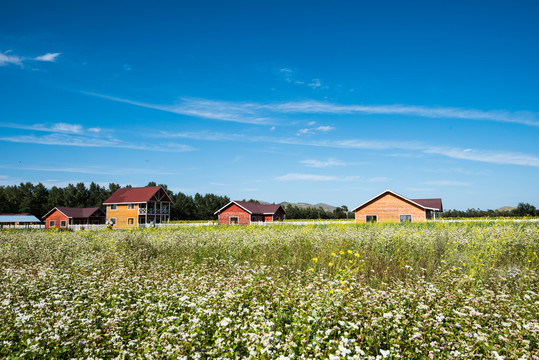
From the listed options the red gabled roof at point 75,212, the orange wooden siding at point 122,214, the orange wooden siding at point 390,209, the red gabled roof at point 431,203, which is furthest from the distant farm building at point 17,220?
the red gabled roof at point 431,203

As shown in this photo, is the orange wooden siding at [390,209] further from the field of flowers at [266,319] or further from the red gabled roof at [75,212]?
the red gabled roof at [75,212]

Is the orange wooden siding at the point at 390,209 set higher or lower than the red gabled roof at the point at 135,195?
lower

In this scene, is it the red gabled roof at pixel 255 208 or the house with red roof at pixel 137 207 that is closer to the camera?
the red gabled roof at pixel 255 208

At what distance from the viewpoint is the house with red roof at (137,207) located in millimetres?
51287

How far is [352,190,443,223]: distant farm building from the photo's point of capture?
124ft

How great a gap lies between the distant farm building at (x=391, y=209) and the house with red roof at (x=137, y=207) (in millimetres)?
31906

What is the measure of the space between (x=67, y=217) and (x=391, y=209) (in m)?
56.0

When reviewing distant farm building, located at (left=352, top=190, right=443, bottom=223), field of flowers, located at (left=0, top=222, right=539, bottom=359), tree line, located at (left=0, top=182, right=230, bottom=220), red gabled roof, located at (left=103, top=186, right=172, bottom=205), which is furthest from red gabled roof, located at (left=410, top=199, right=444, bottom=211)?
tree line, located at (left=0, top=182, right=230, bottom=220)

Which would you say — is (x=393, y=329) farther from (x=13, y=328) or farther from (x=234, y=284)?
(x=13, y=328)

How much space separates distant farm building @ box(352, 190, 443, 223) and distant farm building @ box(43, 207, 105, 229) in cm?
5179

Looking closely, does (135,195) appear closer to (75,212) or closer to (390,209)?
(75,212)

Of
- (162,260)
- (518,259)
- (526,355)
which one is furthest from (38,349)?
(518,259)

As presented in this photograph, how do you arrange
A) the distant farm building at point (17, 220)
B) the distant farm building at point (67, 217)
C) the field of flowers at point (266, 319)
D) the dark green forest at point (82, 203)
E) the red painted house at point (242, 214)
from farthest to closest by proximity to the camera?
the dark green forest at point (82, 203), the distant farm building at point (17, 220), the distant farm building at point (67, 217), the red painted house at point (242, 214), the field of flowers at point (266, 319)

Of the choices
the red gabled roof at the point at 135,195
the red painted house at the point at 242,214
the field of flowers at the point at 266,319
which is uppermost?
the red gabled roof at the point at 135,195
